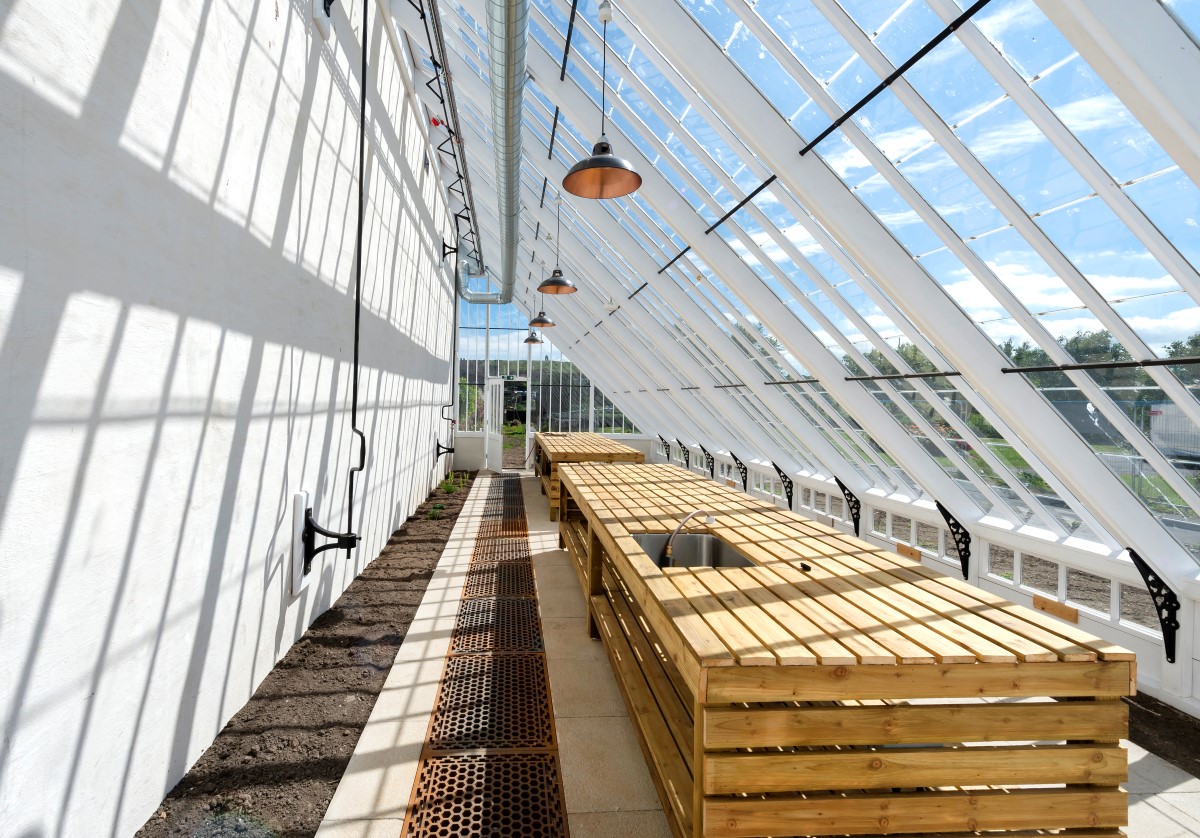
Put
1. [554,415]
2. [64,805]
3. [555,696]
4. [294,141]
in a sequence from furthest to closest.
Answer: [554,415]
[294,141]
[555,696]
[64,805]

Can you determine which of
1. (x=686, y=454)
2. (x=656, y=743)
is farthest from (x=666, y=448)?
(x=656, y=743)

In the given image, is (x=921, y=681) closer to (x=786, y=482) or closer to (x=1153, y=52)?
(x=1153, y=52)

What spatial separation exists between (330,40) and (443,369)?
778 centimetres

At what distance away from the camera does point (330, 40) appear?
13.3 feet

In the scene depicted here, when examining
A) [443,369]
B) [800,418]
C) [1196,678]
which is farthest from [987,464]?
[443,369]

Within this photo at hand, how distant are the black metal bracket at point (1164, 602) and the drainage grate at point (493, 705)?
3.55m

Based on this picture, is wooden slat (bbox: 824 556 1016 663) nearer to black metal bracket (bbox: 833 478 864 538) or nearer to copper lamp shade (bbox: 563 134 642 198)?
copper lamp shade (bbox: 563 134 642 198)

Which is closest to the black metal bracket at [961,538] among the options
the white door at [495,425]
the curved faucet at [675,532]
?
the curved faucet at [675,532]

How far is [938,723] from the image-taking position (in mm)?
1747

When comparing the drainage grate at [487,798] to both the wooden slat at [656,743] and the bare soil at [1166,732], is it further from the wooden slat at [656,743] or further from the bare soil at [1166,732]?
the bare soil at [1166,732]

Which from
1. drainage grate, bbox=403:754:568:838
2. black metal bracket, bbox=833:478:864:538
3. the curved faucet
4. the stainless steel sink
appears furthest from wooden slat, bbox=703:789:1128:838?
black metal bracket, bbox=833:478:864:538

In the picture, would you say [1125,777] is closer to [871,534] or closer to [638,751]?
[638,751]

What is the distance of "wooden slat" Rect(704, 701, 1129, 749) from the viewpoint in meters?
1.71

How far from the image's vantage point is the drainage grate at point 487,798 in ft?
7.03
